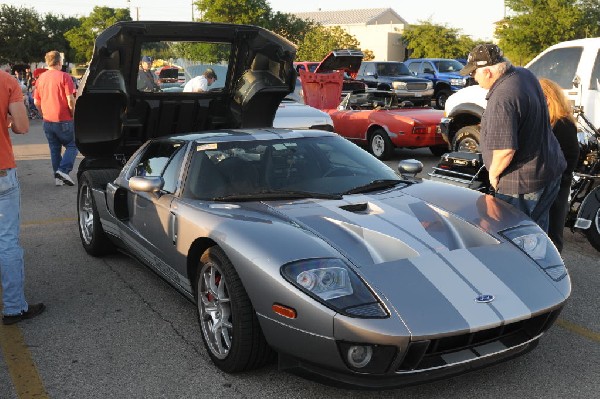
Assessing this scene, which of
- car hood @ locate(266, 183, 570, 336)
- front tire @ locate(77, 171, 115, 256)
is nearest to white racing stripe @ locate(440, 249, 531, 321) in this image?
car hood @ locate(266, 183, 570, 336)

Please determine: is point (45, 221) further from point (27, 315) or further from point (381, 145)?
point (381, 145)

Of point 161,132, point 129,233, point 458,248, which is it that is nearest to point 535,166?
point 458,248

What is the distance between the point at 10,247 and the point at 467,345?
3.09m

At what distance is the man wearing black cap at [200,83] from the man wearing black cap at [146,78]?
346 mm

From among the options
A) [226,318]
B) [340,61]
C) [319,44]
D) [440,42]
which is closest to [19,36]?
[319,44]

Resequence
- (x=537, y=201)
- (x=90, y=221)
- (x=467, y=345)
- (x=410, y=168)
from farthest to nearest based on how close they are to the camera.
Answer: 1. (x=90, y=221)
2. (x=410, y=168)
3. (x=537, y=201)
4. (x=467, y=345)

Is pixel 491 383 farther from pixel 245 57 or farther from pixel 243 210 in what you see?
pixel 245 57

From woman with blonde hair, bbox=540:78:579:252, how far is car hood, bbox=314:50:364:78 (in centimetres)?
971

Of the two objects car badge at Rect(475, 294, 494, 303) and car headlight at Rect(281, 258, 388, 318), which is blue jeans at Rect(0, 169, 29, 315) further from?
car badge at Rect(475, 294, 494, 303)

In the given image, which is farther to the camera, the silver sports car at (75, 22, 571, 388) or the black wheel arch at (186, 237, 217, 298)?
the black wheel arch at (186, 237, 217, 298)

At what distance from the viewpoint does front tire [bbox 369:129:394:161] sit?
11891mm

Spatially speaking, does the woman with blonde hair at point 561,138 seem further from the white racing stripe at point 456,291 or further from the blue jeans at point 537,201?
the white racing stripe at point 456,291

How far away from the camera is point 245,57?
6.98 meters

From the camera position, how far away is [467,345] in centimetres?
316
